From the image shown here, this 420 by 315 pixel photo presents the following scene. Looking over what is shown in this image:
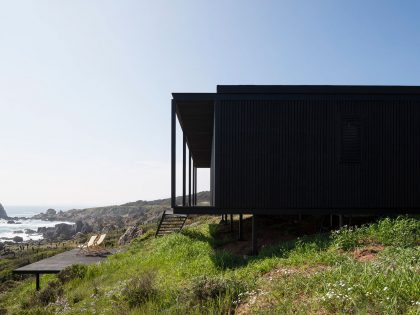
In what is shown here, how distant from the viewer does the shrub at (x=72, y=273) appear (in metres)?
13.7

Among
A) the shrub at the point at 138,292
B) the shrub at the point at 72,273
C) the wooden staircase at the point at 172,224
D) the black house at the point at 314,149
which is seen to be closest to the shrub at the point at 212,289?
the shrub at the point at 138,292

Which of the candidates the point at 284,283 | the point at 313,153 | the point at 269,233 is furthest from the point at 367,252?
the point at 269,233

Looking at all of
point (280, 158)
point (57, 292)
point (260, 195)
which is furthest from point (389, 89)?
point (57, 292)

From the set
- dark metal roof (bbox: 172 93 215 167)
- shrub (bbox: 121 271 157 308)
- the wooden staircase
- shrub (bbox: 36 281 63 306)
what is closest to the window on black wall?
dark metal roof (bbox: 172 93 215 167)

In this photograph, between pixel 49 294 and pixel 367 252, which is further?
pixel 49 294

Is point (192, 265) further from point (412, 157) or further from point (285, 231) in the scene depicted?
point (412, 157)

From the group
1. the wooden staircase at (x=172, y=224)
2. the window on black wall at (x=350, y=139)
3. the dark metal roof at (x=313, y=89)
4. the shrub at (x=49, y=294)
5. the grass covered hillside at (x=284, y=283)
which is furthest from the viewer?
the wooden staircase at (x=172, y=224)

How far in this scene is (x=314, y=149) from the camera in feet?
45.0

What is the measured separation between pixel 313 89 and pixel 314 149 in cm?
216

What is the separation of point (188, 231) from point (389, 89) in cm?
1110

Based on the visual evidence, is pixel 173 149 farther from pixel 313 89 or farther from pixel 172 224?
pixel 172 224

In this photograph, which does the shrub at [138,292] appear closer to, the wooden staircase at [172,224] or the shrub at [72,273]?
the shrub at [72,273]

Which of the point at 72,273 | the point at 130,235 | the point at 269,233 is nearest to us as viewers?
the point at 72,273

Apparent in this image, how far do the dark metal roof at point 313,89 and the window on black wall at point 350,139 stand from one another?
3.28 feet
